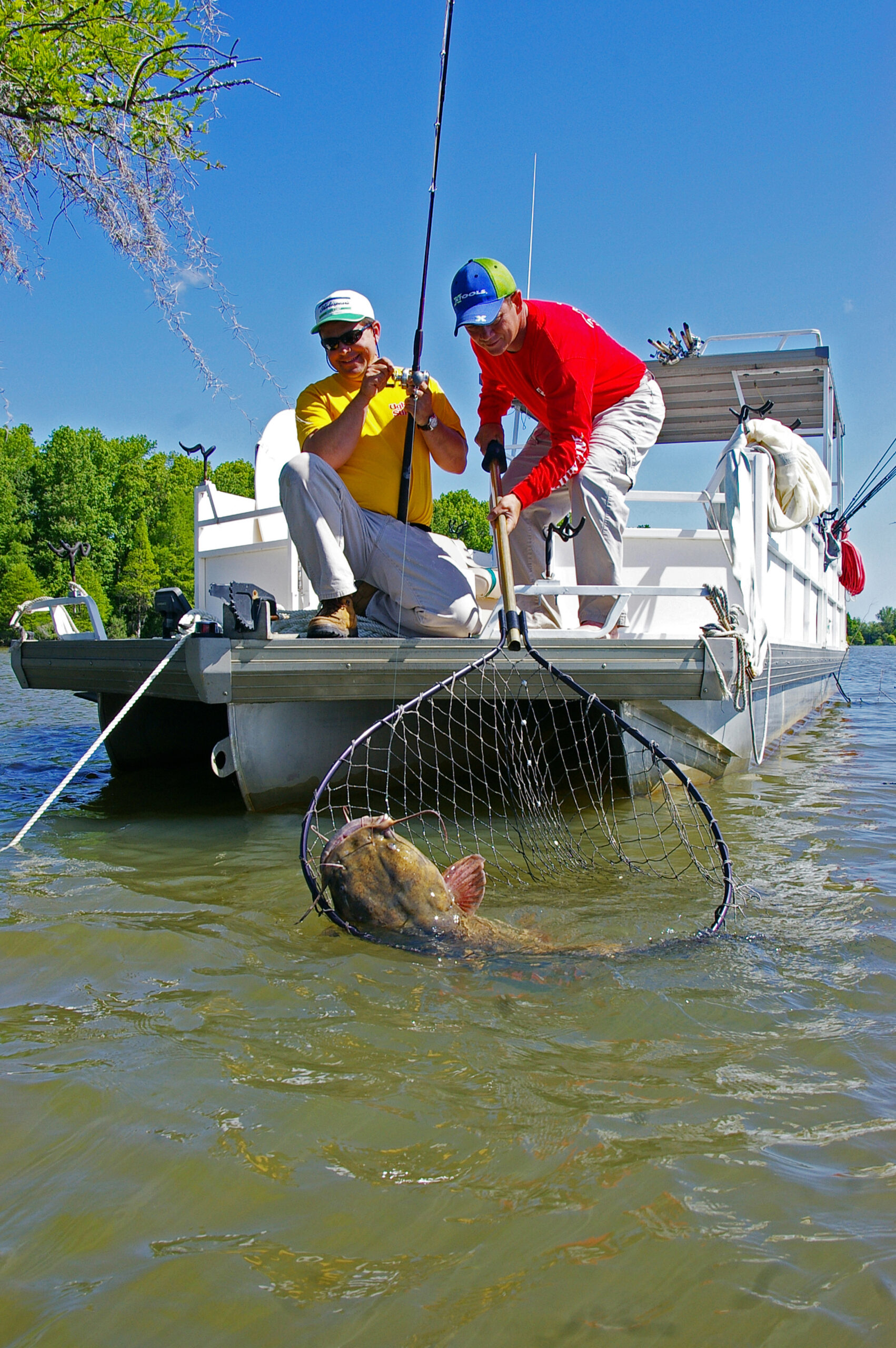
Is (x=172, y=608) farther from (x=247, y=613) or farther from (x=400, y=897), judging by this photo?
(x=400, y=897)

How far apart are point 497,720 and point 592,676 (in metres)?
0.81

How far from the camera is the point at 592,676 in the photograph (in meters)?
4.45

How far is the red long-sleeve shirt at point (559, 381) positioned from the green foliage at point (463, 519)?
50.8 metres

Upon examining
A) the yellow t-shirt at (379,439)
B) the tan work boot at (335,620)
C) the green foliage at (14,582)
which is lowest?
the tan work boot at (335,620)

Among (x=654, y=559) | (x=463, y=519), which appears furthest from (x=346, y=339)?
(x=463, y=519)

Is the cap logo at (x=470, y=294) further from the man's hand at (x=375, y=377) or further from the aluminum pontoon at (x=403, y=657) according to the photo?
the aluminum pontoon at (x=403, y=657)

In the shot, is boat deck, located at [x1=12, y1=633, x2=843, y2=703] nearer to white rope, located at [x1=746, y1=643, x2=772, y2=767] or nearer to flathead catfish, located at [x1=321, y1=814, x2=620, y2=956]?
white rope, located at [x1=746, y1=643, x2=772, y2=767]

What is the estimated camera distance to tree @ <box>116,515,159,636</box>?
5041cm

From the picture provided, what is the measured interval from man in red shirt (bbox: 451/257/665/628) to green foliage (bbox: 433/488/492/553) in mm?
50721

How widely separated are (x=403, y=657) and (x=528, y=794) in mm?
987

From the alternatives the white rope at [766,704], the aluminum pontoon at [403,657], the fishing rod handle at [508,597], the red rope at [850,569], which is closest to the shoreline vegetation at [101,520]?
the red rope at [850,569]

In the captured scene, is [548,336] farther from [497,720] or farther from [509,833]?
[509,833]

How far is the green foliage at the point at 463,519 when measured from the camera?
58.6 metres

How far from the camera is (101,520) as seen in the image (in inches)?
2044
